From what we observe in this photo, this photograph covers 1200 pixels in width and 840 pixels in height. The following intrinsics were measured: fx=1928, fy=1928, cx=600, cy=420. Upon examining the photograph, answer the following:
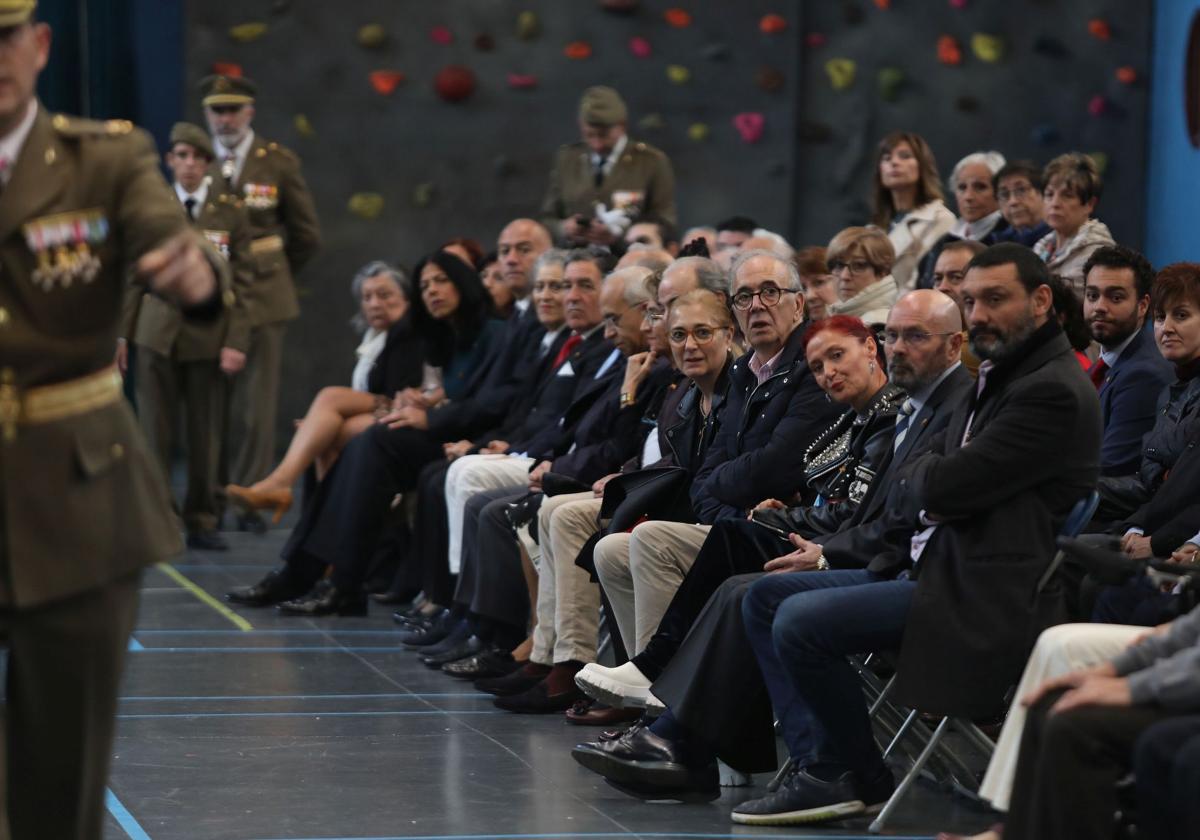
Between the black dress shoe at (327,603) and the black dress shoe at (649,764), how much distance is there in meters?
2.87

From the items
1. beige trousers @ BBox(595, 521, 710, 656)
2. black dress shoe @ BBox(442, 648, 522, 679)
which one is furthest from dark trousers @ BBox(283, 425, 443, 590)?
beige trousers @ BBox(595, 521, 710, 656)

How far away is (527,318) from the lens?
7.18 meters

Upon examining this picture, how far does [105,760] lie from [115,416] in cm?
51

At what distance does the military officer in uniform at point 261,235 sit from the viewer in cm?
920

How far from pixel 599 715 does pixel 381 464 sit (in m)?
2.21

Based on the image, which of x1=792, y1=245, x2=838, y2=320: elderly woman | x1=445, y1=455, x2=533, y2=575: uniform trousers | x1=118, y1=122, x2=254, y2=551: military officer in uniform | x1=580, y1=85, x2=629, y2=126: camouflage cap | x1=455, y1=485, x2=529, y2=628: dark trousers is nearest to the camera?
x1=455, y1=485, x2=529, y2=628: dark trousers

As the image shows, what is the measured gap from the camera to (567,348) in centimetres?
676

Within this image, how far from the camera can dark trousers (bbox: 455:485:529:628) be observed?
6.13 m

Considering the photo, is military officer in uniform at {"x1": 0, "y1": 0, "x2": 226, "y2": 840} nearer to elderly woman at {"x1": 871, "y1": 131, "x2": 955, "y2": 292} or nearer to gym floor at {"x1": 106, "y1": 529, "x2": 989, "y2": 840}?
gym floor at {"x1": 106, "y1": 529, "x2": 989, "y2": 840}

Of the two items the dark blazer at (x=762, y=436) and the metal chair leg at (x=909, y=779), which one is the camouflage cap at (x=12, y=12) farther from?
the dark blazer at (x=762, y=436)

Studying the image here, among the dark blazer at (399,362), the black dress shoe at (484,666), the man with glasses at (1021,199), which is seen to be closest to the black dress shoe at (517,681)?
the black dress shoe at (484,666)

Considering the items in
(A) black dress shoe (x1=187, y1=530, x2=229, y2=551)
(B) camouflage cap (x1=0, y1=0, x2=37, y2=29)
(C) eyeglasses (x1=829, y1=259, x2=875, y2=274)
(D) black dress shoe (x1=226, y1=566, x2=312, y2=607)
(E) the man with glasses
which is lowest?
(A) black dress shoe (x1=187, y1=530, x2=229, y2=551)

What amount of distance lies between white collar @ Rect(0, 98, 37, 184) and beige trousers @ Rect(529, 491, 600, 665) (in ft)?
10.2

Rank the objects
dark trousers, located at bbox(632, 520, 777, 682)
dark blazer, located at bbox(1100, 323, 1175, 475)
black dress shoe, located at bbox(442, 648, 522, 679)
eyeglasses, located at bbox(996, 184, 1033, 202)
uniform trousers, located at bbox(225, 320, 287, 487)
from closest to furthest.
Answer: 1. dark trousers, located at bbox(632, 520, 777, 682)
2. dark blazer, located at bbox(1100, 323, 1175, 475)
3. black dress shoe, located at bbox(442, 648, 522, 679)
4. eyeglasses, located at bbox(996, 184, 1033, 202)
5. uniform trousers, located at bbox(225, 320, 287, 487)
